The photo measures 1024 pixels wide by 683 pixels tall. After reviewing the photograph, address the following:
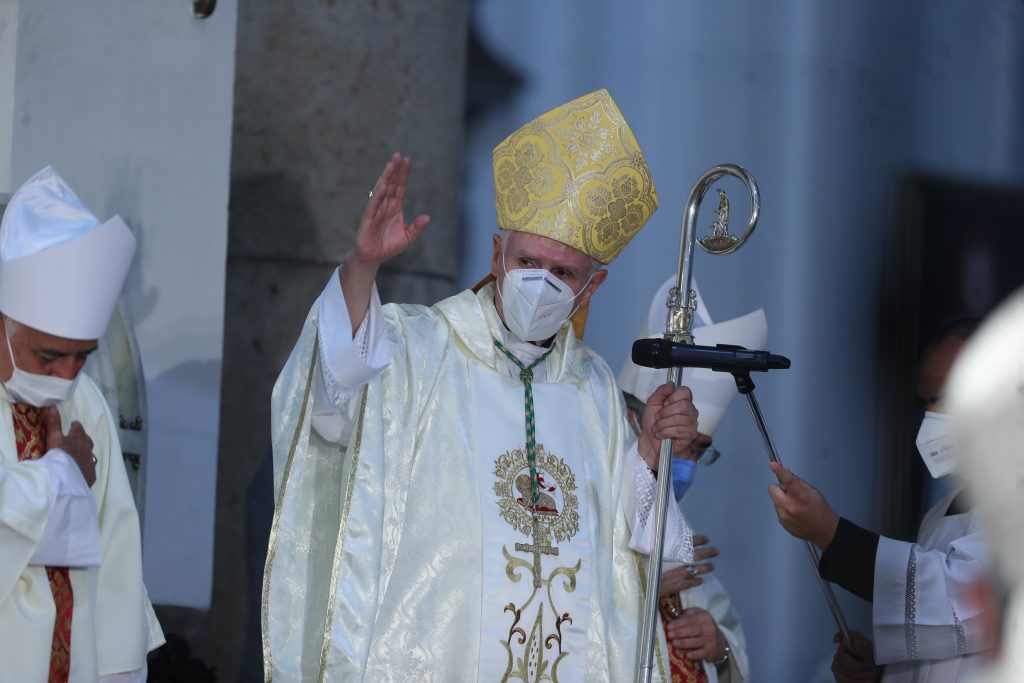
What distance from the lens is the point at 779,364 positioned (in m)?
3.36

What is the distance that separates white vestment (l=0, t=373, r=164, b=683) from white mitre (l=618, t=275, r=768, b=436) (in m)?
1.57

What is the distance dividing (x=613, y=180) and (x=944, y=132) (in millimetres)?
3225

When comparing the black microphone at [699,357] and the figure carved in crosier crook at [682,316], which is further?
the figure carved in crosier crook at [682,316]

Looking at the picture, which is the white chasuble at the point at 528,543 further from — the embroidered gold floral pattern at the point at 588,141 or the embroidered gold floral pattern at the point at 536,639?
the embroidered gold floral pattern at the point at 588,141

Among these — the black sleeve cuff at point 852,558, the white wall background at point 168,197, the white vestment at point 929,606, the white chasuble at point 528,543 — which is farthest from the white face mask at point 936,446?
the white wall background at point 168,197

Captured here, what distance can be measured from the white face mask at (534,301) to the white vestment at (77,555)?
3.61 ft

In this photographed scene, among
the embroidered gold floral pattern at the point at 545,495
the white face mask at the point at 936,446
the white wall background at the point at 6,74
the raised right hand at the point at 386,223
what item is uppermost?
the white wall background at the point at 6,74

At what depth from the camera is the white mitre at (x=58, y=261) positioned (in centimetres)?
326

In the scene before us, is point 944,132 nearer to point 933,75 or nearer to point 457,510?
point 933,75

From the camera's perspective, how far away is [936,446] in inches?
152

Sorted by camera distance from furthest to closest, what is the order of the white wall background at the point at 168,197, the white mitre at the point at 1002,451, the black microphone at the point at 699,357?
the white wall background at the point at 168,197 → the black microphone at the point at 699,357 → the white mitre at the point at 1002,451

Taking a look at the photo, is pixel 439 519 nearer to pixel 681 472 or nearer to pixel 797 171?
pixel 681 472

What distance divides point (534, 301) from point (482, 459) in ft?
1.44

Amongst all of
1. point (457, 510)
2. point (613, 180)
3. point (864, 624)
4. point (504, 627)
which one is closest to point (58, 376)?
point (457, 510)
